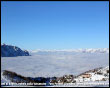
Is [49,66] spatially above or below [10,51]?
below

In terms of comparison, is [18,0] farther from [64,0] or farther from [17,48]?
[17,48]

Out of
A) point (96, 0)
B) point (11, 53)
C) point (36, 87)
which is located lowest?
point (36, 87)

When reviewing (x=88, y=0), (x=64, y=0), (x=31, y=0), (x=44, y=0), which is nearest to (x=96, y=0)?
(x=88, y=0)

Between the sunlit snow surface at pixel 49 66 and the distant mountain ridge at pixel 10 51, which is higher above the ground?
the distant mountain ridge at pixel 10 51

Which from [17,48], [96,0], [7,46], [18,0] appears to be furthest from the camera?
[17,48]

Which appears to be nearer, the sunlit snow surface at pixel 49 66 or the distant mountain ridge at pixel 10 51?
the sunlit snow surface at pixel 49 66

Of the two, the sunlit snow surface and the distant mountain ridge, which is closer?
the sunlit snow surface

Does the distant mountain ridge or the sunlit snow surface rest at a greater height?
the distant mountain ridge

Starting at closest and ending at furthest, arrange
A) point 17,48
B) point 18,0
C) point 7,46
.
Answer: point 18,0 < point 7,46 < point 17,48

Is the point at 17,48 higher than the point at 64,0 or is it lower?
higher

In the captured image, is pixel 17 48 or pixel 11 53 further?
pixel 17 48

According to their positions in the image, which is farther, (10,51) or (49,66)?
(10,51)
